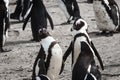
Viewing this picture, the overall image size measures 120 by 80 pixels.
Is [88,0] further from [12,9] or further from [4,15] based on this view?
[4,15]

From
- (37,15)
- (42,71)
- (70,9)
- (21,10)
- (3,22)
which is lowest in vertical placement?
(21,10)

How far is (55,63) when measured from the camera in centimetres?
634

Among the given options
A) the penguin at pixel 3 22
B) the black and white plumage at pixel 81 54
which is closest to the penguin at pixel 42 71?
the black and white plumage at pixel 81 54

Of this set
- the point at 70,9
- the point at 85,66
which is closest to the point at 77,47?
the point at 85,66

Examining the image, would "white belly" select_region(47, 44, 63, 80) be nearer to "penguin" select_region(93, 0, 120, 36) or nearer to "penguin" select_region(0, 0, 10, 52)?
"penguin" select_region(0, 0, 10, 52)

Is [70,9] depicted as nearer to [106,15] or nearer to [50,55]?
[106,15]

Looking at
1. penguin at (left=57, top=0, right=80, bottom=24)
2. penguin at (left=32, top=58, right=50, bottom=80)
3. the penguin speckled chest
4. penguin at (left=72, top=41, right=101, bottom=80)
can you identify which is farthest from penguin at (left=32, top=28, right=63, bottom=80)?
penguin at (left=57, top=0, right=80, bottom=24)

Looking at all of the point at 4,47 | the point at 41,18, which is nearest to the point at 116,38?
the point at 41,18

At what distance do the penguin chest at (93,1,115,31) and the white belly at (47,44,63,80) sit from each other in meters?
3.32

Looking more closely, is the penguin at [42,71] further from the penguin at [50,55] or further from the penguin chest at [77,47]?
the penguin chest at [77,47]

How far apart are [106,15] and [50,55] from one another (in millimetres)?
3486

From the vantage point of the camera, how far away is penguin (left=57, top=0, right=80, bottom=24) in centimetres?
1079

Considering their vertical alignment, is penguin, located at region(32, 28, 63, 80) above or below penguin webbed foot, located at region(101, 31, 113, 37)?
above

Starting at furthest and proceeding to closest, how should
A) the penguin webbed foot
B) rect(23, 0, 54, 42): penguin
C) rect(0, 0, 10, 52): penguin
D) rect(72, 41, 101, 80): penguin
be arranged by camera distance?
the penguin webbed foot < rect(23, 0, 54, 42): penguin < rect(0, 0, 10, 52): penguin < rect(72, 41, 101, 80): penguin
